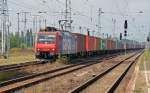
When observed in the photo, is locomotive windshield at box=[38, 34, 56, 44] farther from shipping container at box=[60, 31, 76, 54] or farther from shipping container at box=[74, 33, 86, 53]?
shipping container at box=[74, 33, 86, 53]

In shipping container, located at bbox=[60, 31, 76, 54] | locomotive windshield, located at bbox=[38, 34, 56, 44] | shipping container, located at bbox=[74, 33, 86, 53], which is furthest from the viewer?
shipping container, located at bbox=[74, 33, 86, 53]

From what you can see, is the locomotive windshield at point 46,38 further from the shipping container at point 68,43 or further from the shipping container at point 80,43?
the shipping container at point 80,43

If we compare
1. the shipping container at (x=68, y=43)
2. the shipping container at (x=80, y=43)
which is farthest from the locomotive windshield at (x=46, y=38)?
the shipping container at (x=80, y=43)

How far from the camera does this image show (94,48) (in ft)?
219

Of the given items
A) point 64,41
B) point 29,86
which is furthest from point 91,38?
point 29,86

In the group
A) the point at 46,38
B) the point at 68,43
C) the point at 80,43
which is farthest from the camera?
the point at 80,43

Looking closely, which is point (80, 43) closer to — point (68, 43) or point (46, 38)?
point (68, 43)

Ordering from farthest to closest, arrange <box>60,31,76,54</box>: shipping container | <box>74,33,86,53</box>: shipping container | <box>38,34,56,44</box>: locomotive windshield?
<box>74,33,86,53</box>: shipping container → <box>60,31,76,54</box>: shipping container → <box>38,34,56,44</box>: locomotive windshield

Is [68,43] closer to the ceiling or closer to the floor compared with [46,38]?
closer to the floor

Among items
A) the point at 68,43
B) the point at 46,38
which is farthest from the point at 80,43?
the point at 46,38

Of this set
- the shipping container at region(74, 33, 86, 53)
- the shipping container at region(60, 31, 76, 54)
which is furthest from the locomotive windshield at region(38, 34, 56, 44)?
the shipping container at region(74, 33, 86, 53)

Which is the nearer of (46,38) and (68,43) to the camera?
(46,38)

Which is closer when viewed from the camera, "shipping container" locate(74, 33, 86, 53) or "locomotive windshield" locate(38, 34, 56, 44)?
"locomotive windshield" locate(38, 34, 56, 44)

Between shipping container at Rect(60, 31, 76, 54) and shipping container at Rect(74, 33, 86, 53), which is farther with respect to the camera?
shipping container at Rect(74, 33, 86, 53)
